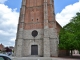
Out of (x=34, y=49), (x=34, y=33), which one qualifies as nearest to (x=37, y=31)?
(x=34, y=33)

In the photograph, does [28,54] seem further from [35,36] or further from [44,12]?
[44,12]

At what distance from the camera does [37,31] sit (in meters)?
37.2

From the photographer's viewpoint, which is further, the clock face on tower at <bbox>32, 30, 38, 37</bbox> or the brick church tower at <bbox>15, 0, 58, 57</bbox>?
the clock face on tower at <bbox>32, 30, 38, 37</bbox>

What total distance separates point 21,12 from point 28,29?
539cm

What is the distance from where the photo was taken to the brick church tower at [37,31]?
35156 millimetres

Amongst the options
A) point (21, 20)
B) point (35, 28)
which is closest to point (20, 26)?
point (21, 20)

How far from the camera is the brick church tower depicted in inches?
1384

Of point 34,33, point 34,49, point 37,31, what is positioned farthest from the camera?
point 34,33

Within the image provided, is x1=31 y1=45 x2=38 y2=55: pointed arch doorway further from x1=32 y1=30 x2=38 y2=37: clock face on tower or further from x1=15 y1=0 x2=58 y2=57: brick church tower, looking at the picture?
x1=32 y1=30 x2=38 y2=37: clock face on tower

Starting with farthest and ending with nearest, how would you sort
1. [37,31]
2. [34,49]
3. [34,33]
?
1. [34,33]
2. [37,31]
3. [34,49]

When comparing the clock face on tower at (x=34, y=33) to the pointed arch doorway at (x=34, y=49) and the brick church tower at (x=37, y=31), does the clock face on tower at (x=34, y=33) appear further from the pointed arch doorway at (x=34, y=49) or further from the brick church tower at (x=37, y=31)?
the pointed arch doorway at (x=34, y=49)

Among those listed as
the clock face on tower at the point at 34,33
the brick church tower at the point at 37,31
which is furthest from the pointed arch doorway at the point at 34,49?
the clock face on tower at the point at 34,33

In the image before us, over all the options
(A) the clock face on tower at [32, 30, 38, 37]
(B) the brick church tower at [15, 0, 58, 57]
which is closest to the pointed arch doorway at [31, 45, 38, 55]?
(B) the brick church tower at [15, 0, 58, 57]

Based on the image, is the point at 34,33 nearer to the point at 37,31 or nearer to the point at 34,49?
the point at 37,31
